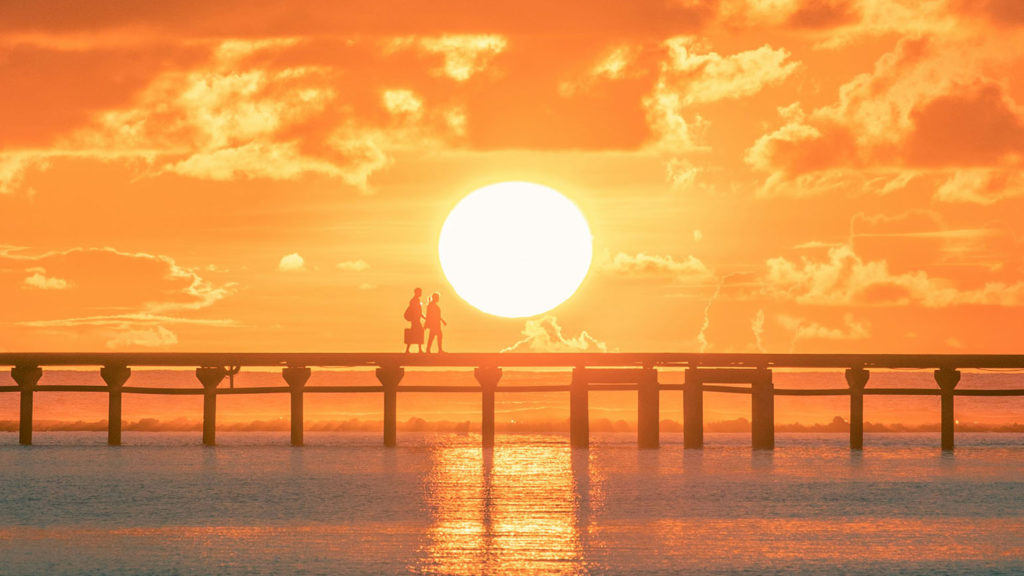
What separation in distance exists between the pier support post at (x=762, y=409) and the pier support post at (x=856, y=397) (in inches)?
76.0

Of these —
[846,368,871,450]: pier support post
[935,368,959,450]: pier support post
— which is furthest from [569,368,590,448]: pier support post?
[935,368,959,450]: pier support post

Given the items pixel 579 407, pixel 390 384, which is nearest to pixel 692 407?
pixel 579 407

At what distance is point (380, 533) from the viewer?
20484 millimetres

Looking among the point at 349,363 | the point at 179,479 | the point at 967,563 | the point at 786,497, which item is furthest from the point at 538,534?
the point at 349,363

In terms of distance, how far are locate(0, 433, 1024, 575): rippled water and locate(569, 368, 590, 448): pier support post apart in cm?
43

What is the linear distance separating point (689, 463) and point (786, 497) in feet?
26.4

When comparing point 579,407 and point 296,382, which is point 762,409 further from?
point 296,382

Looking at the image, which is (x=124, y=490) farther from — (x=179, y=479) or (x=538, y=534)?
(x=538, y=534)

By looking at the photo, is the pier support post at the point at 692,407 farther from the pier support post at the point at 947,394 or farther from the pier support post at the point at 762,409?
the pier support post at the point at 947,394

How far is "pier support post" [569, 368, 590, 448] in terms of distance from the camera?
1432 inches

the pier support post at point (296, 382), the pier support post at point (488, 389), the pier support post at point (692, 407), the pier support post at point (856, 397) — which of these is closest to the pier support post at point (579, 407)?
the pier support post at point (488, 389)

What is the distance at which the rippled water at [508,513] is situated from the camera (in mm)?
17688

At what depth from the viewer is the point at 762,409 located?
3691cm

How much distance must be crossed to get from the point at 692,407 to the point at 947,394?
6271 mm
